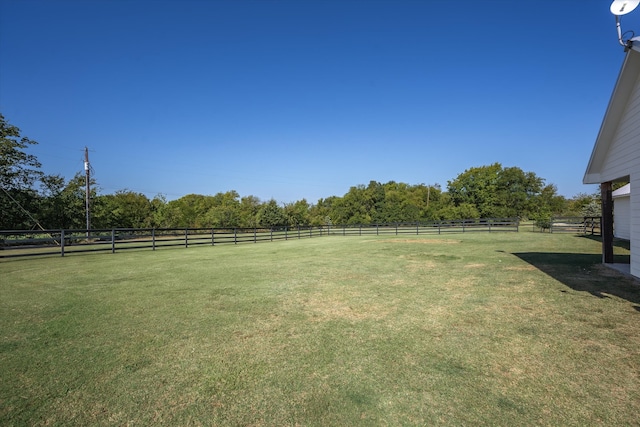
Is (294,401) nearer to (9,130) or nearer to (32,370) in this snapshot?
(32,370)

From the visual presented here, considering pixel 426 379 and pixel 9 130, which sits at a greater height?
pixel 9 130

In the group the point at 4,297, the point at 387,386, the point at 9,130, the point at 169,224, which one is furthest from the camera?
the point at 169,224

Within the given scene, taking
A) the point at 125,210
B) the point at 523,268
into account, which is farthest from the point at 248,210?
the point at 523,268

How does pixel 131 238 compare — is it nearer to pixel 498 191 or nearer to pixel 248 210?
pixel 248 210

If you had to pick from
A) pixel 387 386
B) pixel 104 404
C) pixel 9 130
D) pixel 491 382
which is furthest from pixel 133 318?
pixel 9 130

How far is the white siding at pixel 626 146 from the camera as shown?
6238 mm

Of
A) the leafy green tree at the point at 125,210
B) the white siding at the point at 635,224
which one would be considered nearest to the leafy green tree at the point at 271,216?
the leafy green tree at the point at 125,210

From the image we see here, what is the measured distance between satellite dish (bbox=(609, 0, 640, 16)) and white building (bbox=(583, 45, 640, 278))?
66cm

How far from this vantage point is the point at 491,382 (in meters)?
2.44

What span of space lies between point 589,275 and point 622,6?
5090mm

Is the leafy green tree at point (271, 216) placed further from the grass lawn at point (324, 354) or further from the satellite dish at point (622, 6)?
the satellite dish at point (622, 6)

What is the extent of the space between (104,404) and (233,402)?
3.00 feet

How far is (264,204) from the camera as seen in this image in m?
51.9

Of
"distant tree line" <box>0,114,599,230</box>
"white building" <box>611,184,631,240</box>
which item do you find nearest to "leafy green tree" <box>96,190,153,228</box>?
"distant tree line" <box>0,114,599,230</box>
